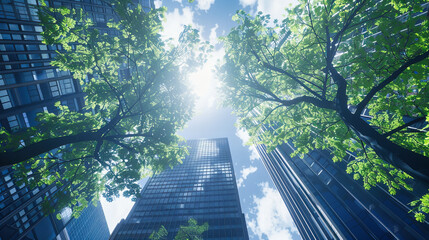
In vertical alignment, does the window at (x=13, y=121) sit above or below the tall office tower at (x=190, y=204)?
above

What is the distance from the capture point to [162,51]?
26.6ft

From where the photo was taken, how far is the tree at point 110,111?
6184 millimetres

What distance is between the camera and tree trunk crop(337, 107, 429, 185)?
305 centimetres

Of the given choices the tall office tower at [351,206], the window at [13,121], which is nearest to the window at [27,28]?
the window at [13,121]

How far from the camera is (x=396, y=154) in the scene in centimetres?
339

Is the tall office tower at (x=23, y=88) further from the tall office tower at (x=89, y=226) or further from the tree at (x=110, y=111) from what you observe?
the tall office tower at (x=89, y=226)

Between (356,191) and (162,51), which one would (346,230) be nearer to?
(356,191)

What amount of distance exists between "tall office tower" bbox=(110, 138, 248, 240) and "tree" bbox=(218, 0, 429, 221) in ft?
163

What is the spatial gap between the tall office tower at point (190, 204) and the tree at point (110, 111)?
159 ft

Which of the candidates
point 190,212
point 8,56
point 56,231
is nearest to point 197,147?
point 190,212

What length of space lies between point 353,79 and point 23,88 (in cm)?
3365

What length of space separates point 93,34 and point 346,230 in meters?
29.1

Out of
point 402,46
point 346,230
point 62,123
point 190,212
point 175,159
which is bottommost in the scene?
point 190,212

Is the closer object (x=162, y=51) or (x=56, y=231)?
(x=162, y=51)
